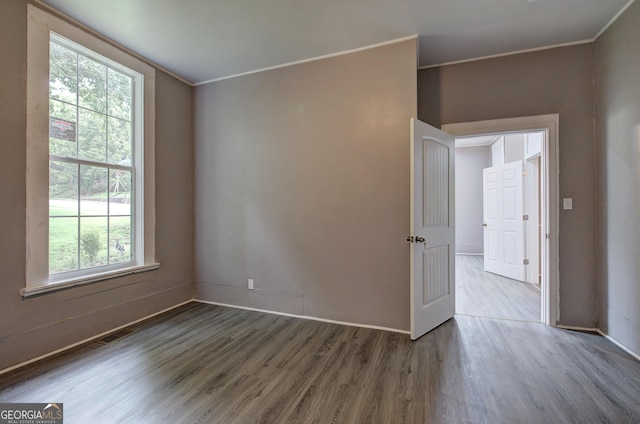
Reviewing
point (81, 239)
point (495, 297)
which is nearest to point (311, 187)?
point (81, 239)

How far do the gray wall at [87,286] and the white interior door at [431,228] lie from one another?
2756 mm

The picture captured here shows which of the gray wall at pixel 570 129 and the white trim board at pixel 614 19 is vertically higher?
the white trim board at pixel 614 19

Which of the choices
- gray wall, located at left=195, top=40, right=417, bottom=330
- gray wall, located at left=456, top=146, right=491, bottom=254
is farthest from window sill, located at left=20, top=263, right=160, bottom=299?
gray wall, located at left=456, top=146, right=491, bottom=254

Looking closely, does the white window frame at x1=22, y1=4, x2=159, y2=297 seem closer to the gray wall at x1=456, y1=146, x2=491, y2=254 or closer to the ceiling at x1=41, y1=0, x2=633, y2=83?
the ceiling at x1=41, y1=0, x2=633, y2=83

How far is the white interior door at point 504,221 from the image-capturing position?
15.0 feet

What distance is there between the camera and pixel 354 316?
2.90m

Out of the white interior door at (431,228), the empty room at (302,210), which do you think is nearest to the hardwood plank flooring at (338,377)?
the empty room at (302,210)

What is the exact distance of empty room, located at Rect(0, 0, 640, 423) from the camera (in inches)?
75.9

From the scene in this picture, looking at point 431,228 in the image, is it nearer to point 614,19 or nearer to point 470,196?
point 614,19

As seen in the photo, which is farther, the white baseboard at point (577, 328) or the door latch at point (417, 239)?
the white baseboard at point (577, 328)

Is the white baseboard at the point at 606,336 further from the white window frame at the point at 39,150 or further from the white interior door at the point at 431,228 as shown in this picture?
the white window frame at the point at 39,150

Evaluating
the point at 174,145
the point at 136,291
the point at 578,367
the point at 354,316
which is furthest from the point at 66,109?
the point at 578,367

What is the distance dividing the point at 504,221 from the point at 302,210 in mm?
3801

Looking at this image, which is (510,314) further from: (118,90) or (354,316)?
(118,90)
